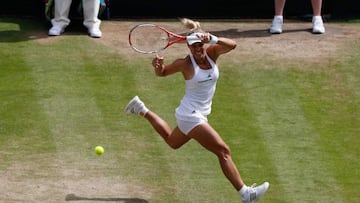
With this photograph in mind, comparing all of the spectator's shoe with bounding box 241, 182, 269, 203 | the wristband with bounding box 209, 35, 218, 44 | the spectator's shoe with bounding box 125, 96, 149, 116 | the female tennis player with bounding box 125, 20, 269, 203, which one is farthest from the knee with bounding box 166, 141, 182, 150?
the wristband with bounding box 209, 35, 218, 44

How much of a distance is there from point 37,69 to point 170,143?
4.12 metres

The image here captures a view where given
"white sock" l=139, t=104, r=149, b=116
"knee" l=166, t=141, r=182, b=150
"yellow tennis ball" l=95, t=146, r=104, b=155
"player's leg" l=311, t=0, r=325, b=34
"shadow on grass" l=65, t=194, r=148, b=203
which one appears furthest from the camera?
"player's leg" l=311, t=0, r=325, b=34

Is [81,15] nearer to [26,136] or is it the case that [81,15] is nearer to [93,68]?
[93,68]

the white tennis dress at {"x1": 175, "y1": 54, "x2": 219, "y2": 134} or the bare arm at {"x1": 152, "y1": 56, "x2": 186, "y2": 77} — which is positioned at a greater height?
the bare arm at {"x1": 152, "y1": 56, "x2": 186, "y2": 77}

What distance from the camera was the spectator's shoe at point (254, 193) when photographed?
11.7 meters

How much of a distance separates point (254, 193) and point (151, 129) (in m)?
2.74

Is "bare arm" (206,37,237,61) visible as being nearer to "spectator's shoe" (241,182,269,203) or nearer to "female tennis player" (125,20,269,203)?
"female tennis player" (125,20,269,203)

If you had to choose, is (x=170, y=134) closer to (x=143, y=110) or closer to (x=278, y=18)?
(x=143, y=110)

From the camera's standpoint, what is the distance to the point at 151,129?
14.0m

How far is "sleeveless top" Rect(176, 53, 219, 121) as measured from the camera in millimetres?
11688

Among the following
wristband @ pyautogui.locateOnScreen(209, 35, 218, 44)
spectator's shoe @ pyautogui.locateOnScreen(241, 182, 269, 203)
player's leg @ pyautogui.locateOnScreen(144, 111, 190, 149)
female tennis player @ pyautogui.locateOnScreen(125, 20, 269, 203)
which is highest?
wristband @ pyautogui.locateOnScreen(209, 35, 218, 44)

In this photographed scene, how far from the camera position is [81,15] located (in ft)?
58.1

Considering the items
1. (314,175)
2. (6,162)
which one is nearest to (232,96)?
(314,175)

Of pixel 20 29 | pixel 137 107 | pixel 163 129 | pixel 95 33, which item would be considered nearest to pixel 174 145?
pixel 163 129
